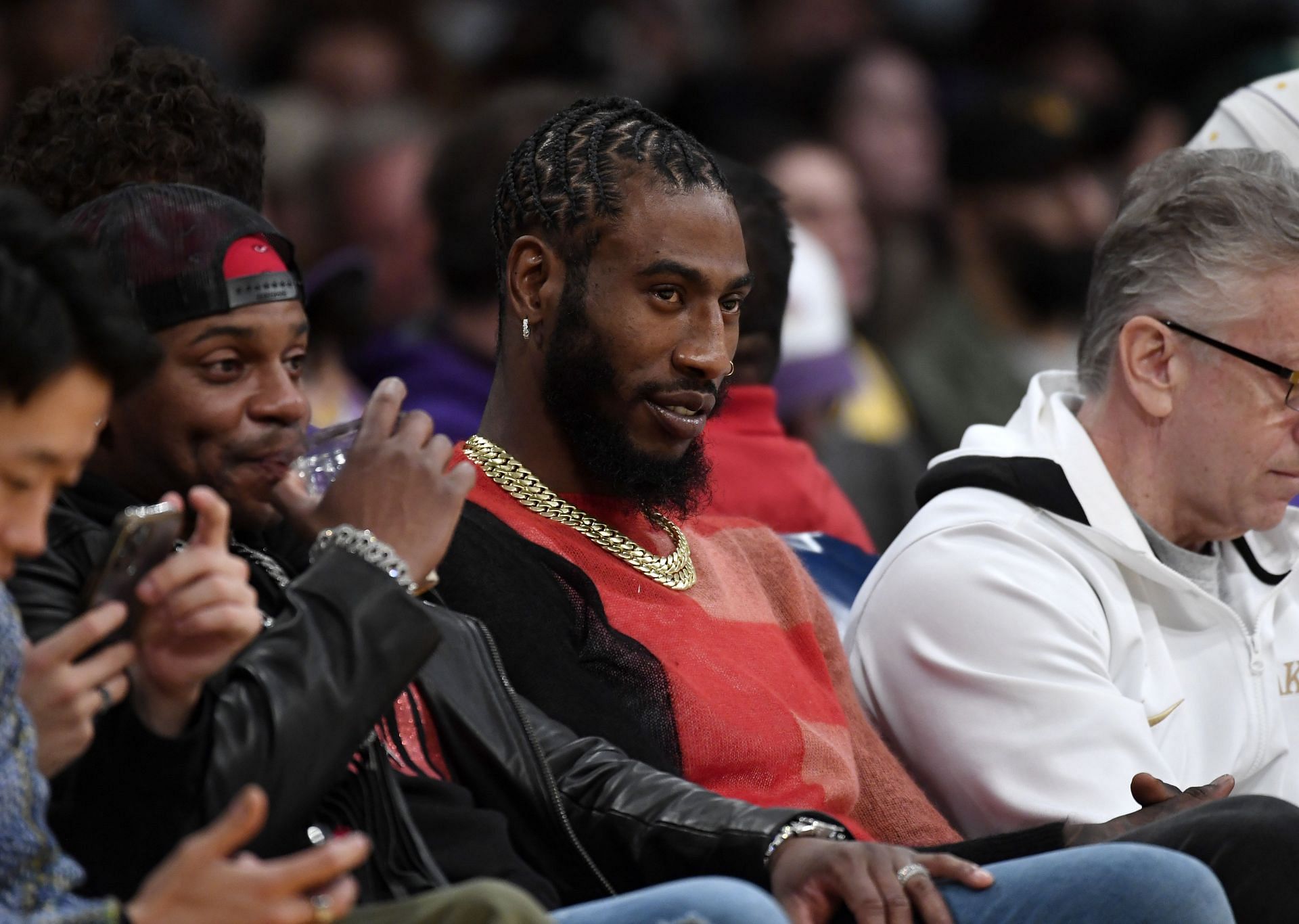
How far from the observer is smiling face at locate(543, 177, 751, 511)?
2.87 m

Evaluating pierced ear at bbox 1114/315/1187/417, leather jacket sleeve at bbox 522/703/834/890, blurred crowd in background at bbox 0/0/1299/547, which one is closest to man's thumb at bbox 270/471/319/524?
leather jacket sleeve at bbox 522/703/834/890

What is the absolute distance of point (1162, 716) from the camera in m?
3.21

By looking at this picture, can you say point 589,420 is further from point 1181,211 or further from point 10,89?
point 10,89

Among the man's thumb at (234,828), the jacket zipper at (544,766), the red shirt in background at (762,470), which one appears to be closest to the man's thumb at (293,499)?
the jacket zipper at (544,766)

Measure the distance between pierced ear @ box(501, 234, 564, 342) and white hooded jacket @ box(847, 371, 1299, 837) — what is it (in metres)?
0.75

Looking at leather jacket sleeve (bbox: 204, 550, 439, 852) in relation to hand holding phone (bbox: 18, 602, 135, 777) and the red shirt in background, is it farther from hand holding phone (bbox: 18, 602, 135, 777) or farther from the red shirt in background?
the red shirt in background

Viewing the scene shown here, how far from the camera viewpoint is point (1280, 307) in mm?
3311

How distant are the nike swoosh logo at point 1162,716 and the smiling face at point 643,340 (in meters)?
0.91

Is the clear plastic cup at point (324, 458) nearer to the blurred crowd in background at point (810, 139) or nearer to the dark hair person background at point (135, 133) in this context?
the dark hair person background at point (135, 133)

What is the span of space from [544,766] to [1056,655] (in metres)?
0.93

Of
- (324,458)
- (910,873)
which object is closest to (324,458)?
(324,458)

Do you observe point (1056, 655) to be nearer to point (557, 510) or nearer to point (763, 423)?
point (557, 510)

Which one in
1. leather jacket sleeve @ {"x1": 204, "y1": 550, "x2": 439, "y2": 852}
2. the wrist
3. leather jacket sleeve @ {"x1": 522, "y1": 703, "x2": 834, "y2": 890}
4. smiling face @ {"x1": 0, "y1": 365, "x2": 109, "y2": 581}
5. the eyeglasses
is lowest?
leather jacket sleeve @ {"x1": 522, "y1": 703, "x2": 834, "y2": 890}

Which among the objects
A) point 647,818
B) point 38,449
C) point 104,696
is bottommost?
point 647,818
